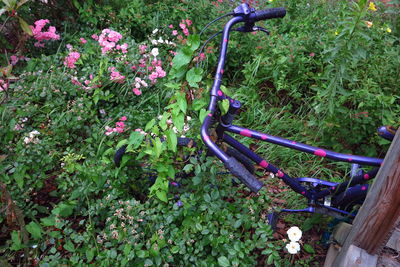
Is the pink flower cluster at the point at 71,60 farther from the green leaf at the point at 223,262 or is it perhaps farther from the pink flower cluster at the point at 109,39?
the green leaf at the point at 223,262

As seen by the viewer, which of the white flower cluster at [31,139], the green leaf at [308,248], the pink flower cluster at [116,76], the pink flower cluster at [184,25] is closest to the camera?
the green leaf at [308,248]

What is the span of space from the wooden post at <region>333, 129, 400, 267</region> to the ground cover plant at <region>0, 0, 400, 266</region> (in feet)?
0.98

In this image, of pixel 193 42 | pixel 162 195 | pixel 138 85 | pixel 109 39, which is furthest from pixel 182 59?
pixel 109 39

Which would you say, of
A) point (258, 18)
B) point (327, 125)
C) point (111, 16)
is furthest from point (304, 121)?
point (111, 16)

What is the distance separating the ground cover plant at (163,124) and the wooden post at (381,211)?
0.30 metres

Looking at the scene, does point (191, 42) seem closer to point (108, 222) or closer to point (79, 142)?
point (108, 222)

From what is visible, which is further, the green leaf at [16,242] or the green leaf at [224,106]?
the green leaf at [16,242]

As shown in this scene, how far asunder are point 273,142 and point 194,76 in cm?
54

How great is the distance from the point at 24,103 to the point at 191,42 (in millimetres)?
1919

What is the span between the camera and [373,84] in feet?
7.77

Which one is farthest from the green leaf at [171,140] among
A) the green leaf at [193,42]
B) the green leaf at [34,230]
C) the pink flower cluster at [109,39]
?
the pink flower cluster at [109,39]

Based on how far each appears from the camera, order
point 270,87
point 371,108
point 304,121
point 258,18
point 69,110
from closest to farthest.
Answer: point 258,18 → point 371,108 → point 69,110 → point 304,121 → point 270,87

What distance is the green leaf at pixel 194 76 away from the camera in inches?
53.7

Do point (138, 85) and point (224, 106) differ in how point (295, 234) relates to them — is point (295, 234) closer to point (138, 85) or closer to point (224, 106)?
point (224, 106)
